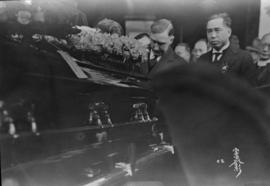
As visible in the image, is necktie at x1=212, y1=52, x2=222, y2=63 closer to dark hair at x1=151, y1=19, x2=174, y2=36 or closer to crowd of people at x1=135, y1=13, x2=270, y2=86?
crowd of people at x1=135, y1=13, x2=270, y2=86

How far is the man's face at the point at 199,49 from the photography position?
7.86 ft

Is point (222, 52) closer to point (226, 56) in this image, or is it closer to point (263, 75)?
point (226, 56)

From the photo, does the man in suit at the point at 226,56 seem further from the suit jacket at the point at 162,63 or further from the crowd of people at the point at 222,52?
the suit jacket at the point at 162,63

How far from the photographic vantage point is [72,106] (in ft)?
8.07

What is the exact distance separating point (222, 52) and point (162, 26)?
49 centimetres

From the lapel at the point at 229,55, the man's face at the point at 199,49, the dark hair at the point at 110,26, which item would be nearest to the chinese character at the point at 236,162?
the lapel at the point at 229,55

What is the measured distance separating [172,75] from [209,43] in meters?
0.36

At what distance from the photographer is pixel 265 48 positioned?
7.90 feet

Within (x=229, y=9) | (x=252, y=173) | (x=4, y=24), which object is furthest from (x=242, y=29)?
(x=4, y=24)

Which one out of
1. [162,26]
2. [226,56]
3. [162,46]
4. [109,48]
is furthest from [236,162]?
[109,48]

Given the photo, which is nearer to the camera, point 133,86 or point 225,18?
point 225,18

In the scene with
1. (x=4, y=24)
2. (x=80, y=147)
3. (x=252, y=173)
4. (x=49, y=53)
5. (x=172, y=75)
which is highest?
(x=4, y=24)

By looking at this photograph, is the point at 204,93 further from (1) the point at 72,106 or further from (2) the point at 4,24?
(2) the point at 4,24

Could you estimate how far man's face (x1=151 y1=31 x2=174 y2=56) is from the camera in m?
2.42
